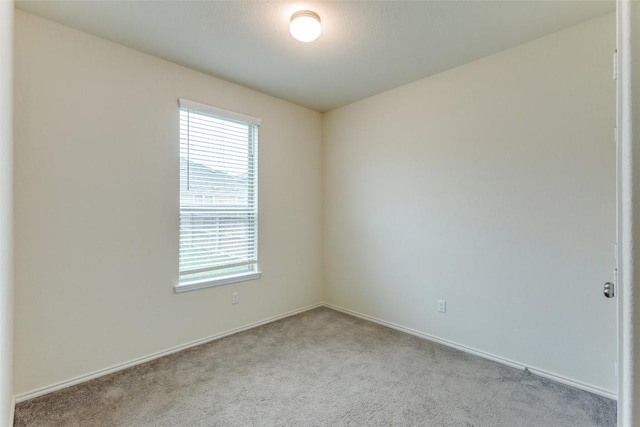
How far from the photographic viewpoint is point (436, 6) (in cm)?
199

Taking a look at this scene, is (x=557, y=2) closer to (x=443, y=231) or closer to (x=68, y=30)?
(x=443, y=231)

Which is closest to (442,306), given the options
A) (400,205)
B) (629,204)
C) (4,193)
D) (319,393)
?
(400,205)

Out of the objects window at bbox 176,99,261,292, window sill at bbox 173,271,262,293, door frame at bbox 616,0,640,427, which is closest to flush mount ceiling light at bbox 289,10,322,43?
window at bbox 176,99,261,292

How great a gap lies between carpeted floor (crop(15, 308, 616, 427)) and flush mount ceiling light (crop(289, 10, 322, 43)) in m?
2.50

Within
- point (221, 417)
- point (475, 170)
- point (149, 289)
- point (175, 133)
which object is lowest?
point (221, 417)

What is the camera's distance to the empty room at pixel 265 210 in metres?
2.01

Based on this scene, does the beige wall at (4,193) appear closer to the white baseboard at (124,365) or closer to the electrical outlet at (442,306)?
the white baseboard at (124,365)

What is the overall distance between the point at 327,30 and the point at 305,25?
0.28m

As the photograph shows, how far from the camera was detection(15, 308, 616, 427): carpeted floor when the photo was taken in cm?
186

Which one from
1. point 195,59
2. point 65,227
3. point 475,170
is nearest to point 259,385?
point 65,227

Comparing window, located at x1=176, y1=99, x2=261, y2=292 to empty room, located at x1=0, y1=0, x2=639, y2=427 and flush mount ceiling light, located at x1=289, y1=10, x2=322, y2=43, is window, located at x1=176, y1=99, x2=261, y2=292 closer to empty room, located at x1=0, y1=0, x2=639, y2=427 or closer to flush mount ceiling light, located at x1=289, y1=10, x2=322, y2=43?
empty room, located at x1=0, y1=0, x2=639, y2=427

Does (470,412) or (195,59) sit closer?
(470,412)

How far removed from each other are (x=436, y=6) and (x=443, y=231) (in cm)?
185

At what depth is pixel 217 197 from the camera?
10.1 ft
